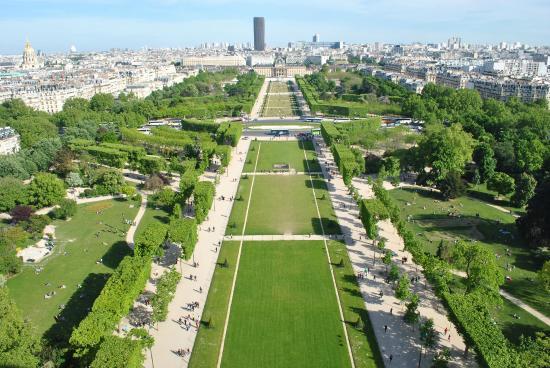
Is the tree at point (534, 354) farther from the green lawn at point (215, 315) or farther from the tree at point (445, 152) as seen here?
the tree at point (445, 152)

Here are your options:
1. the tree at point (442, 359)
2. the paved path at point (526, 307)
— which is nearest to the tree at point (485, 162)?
the paved path at point (526, 307)

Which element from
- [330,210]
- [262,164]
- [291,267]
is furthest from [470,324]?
[262,164]

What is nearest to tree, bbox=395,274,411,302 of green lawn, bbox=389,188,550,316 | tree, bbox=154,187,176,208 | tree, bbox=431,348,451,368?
tree, bbox=431,348,451,368

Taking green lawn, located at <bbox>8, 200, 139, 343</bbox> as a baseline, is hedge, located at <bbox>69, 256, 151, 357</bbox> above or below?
above

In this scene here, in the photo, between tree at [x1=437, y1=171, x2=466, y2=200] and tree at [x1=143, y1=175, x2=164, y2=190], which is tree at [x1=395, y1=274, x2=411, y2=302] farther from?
tree at [x1=143, y1=175, x2=164, y2=190]

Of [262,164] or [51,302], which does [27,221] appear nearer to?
[51,302]

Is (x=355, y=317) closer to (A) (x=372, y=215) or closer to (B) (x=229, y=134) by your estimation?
(A) (x=372, y=215)

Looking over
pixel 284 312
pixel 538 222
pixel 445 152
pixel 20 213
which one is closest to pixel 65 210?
pixel 20 213
